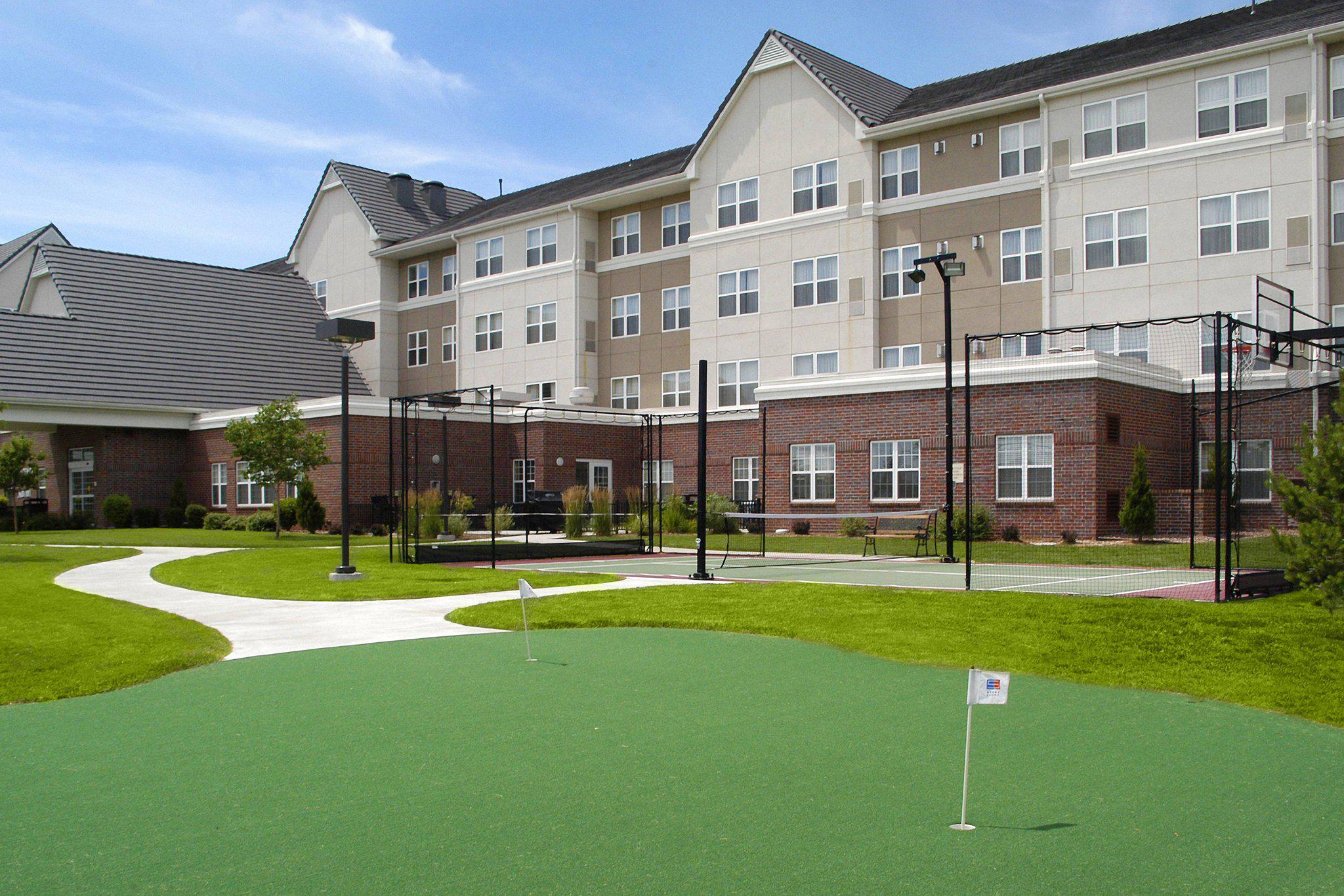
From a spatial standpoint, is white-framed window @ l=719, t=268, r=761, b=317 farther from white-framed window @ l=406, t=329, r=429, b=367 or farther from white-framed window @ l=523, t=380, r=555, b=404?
white-framed window @ l=406, t=329, r=429, b=367

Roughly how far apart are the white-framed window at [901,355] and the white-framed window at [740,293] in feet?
16.8

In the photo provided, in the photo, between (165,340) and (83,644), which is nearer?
(83,644)

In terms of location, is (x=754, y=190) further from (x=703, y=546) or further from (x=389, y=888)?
(x=389, y=888)

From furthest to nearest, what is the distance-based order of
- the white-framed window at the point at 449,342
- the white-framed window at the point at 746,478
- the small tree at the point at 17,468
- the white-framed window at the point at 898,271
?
the white-framed window at the point at 449,342, the small tree at the point at 17,468, the white-framed window at the point at 746,478, the white-framed window at the point at 898,271

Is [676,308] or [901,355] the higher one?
[676,308]

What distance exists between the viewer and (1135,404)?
2698 cm

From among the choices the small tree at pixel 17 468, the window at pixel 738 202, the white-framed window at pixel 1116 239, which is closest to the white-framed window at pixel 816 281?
the window at pixel 738 202

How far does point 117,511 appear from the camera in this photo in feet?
128

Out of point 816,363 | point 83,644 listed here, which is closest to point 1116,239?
point 816,363

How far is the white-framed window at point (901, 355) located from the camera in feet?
115

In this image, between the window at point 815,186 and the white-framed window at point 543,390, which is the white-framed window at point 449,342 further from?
the window at point 815,186

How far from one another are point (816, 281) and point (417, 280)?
72.9 ft

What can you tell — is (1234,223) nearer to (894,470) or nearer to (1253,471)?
(1253,471)

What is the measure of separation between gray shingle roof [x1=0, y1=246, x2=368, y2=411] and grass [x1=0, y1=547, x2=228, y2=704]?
2585cm
